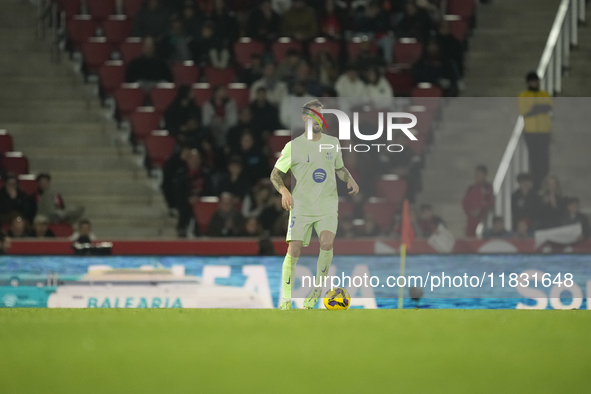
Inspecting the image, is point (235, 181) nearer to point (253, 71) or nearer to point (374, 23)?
point (253, 71)

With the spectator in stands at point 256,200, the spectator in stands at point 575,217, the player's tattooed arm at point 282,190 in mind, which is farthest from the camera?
the spectator in stands at point 256,200

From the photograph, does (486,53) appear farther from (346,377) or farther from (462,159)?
(346,377)

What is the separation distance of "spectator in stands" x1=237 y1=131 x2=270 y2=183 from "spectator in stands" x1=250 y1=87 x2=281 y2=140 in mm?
363

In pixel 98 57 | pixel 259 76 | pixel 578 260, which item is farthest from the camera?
pixel 98 57

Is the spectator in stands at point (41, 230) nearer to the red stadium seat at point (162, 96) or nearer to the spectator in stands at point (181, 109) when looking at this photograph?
the spectator in stands at point (181, 109)

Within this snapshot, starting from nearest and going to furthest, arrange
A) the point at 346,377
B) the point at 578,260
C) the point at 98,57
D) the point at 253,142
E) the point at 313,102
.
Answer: the point at 346,377 < the point at 313,102 < the point at 578,260 < the point at 253,142 < the point at 98,57

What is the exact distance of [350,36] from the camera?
45.4 ft

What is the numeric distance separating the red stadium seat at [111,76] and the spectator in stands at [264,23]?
202cm

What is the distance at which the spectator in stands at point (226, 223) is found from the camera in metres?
10.5

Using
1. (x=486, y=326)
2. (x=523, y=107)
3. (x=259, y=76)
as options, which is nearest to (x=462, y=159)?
(x=523, y=107)

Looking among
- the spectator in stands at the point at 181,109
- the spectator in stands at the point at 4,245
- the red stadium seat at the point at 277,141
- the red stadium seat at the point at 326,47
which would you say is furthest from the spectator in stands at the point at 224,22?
the spectator in stands at the point at 4,245

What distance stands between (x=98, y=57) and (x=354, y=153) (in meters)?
7.20

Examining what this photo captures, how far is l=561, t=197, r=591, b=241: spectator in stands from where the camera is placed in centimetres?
836

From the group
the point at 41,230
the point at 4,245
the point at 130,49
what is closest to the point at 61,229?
the point at 41,230
